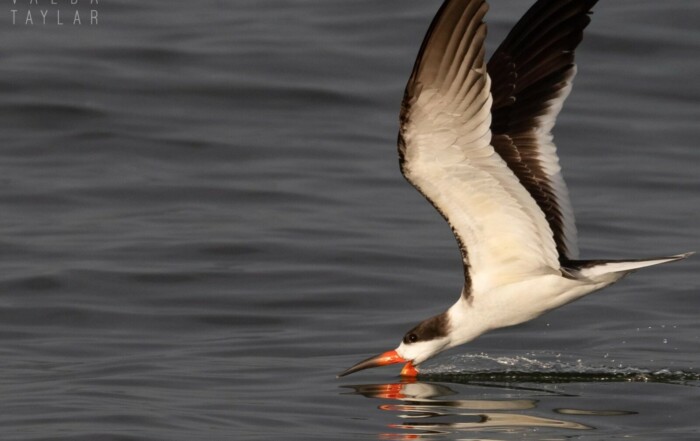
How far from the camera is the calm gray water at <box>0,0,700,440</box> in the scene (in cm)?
937

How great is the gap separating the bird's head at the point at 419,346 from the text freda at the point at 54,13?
12.5 meters

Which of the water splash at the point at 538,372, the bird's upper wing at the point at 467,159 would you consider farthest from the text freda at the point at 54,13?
the bird's upper wing at the point at 467,159

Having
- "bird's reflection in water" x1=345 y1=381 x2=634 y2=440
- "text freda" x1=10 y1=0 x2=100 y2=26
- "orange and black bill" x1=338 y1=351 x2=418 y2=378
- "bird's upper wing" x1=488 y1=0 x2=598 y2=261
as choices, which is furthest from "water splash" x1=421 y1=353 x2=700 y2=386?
"text freda" x1=10 y1=0 x2=100 y2=26

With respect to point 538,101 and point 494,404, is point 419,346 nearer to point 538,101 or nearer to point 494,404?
point 494,404

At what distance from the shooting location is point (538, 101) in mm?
9547

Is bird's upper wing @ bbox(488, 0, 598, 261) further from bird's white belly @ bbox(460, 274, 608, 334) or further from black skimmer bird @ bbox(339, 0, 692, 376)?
bird's white belly @ bbox(460, 274, 608, 334)

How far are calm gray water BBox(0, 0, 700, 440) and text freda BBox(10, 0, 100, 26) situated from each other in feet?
0.15

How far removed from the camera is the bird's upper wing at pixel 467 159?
8.25 m

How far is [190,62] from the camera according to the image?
1970 cm

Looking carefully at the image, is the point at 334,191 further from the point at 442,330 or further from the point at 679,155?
the point at 442,330

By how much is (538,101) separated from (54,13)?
13370 millimetres

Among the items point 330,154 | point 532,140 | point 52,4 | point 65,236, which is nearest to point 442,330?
point 532,140

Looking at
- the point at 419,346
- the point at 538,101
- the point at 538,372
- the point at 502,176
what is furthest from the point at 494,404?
the point at 538,101

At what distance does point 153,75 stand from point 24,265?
21.2ft
